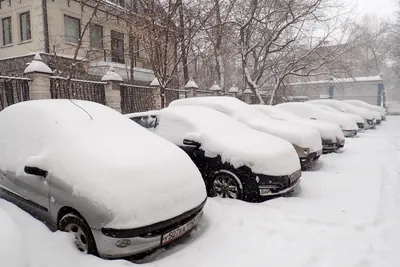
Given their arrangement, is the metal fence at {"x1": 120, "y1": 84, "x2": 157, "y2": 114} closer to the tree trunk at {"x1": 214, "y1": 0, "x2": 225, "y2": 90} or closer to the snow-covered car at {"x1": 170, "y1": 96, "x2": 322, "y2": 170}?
the snow-covered car at {"x1": 170, "y1": 96, "x2": 322, "y2": 170}

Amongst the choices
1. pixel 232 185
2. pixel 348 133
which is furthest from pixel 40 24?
pixel 232 185

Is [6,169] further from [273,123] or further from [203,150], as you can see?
[273,123]

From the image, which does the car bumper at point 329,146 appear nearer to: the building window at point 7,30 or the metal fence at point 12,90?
the metal fence at point 12,90

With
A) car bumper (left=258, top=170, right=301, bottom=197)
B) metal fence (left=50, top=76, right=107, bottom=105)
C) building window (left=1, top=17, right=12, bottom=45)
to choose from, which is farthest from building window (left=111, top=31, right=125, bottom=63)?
car bumper (left=258, top=170, right=301, bottom=197)

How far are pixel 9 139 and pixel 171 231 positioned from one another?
2.31 meters

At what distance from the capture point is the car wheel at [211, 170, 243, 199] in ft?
14.7

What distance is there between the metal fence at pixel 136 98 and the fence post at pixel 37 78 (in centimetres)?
269

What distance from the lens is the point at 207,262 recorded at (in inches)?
114

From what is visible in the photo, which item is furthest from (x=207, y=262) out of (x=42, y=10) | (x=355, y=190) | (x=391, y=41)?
(x=391, y=41)

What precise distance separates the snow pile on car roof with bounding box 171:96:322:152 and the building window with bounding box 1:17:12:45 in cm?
1600

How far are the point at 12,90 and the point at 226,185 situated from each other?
6.21 m

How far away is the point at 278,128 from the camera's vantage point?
6.85m

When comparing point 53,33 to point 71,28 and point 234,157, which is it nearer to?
point 71,28

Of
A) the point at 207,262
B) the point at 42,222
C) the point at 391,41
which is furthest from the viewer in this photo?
the point at 391,41
